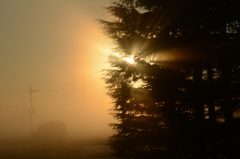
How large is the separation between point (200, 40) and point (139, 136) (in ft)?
16.8

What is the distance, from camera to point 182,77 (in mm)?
12164

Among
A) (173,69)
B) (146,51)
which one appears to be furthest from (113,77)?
(173,69)

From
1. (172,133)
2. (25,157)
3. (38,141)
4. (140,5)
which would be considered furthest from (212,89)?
(38,141)

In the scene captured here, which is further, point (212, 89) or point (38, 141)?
point (38, 141)

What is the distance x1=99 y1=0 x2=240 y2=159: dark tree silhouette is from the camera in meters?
11.2

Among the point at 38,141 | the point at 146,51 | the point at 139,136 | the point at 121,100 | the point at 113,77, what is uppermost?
the point at 146,51

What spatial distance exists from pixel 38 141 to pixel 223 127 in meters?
40.1

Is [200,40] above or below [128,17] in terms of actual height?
below

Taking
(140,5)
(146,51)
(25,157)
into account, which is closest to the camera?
(146,51)

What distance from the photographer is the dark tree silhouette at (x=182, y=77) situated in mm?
11211

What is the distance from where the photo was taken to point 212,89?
11188 millimetres

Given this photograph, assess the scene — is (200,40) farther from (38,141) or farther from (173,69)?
(38,141)

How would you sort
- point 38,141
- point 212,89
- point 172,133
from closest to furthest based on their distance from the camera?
point 212,89, point 172,133, point 38,141

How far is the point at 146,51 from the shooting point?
43.3ft
